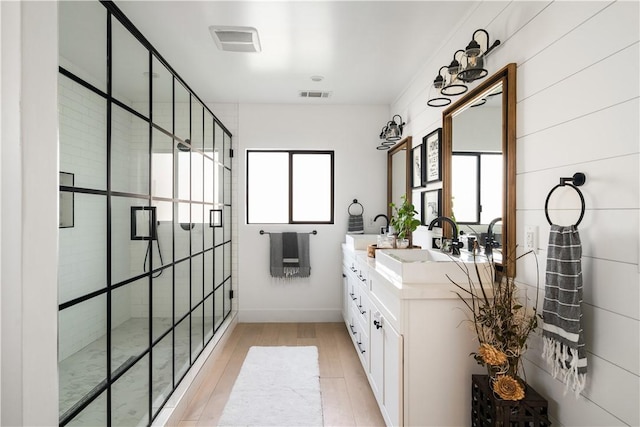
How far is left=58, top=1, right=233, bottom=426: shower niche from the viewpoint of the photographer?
123 centimetres

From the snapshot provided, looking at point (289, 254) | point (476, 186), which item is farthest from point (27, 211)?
point (289, 254)

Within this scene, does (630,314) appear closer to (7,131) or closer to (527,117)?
(527,117)

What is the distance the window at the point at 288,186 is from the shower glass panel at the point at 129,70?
235 cm

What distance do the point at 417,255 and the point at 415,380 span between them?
1001 millimetres

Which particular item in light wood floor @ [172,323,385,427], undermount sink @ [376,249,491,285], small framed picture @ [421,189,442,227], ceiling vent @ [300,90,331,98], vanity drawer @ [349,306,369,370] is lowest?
light wood floor @ [172,323,385,427]

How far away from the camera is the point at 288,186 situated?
13.9 ft

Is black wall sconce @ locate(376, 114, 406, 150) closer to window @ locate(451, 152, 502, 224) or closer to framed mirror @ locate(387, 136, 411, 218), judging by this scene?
framed mirror @ locate(387, 136, 411, 218)

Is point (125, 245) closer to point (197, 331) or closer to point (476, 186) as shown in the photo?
point (197, 331)

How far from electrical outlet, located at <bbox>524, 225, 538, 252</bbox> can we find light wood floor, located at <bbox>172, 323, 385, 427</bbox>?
1350mm

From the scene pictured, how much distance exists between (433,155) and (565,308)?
5.70ft

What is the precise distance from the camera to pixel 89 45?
4.45 ft

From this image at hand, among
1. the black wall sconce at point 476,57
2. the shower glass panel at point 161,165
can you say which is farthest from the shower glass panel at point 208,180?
the black wall sconce at point 476,57

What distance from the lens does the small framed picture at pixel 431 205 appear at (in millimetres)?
2721

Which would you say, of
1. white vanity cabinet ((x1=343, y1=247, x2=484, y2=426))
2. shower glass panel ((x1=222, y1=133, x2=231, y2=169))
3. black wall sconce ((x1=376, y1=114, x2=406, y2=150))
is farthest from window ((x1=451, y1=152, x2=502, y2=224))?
shower glass panel ((x1=222, y1=133, x2=231, y2=169))
